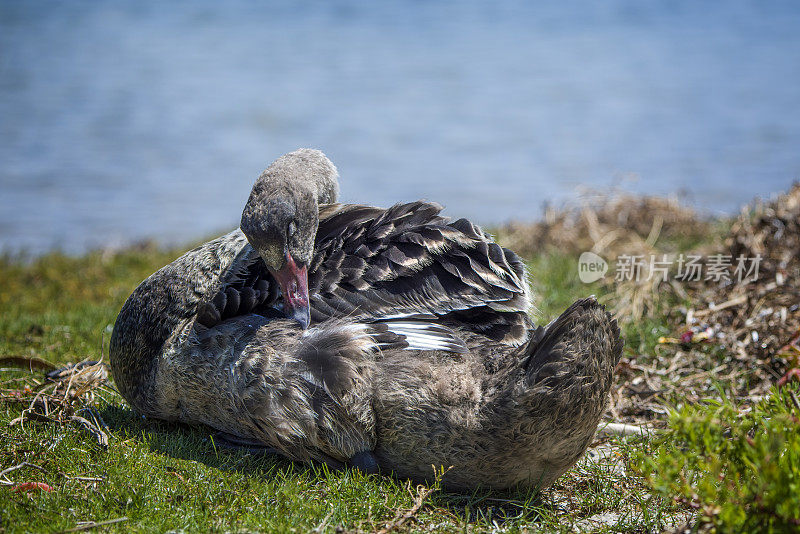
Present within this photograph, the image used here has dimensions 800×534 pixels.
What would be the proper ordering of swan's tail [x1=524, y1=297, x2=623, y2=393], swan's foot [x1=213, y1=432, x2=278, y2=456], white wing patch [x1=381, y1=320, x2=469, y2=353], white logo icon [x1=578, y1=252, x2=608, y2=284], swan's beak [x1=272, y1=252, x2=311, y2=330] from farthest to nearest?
1. white logo icon [x1=578, y1=252, x2=608, y2=284]
2. swan's foot [x1=213, y1=432, x2=278, y2=456]
3. swan's beak [x1=272, y1=252, x2=311, y2=330]
4. white wing patch [x1=381, y1=320, x2=469, y2=353]
5. swan's tail [x1=524, y1=297, x2=623, y2=393]

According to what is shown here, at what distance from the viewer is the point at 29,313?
6961 millimetres

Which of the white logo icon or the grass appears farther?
the white logo icon

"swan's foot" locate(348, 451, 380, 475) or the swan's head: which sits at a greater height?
the swan's head

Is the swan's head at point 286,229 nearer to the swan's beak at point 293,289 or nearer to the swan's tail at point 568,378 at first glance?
the swan's beak at point 293,289

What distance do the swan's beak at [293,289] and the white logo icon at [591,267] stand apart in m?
3.87

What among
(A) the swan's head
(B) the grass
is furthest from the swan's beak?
(B) the grass

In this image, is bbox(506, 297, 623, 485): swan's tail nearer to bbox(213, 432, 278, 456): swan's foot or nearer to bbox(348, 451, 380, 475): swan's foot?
bbox(348, 451, 380, 475): swan's foot

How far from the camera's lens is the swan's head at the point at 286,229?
12.2 ft

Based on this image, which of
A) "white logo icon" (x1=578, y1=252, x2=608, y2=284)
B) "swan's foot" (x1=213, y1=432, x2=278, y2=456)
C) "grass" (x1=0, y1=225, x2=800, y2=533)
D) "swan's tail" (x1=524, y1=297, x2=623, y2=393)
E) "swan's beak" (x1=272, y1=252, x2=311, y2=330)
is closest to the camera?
"grass" (x1=0, y1=225, x2=800, y2=533)

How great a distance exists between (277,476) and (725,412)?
81.3 inches

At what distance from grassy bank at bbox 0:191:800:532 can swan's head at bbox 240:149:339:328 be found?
89cm

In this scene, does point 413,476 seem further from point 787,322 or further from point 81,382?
point 787,322

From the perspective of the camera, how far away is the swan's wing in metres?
3.67

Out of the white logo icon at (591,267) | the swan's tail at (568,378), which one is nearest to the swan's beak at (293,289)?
the swan's tail at (568,378)
